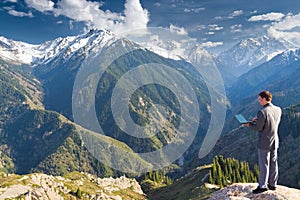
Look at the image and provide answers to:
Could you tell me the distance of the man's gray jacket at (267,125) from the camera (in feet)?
66.6

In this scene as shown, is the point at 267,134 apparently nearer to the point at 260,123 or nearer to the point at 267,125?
the point at 267,125

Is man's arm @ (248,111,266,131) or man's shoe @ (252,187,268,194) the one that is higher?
man's arm @ (248,111,266,131)

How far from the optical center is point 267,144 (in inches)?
814

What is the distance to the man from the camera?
2036 centimetres

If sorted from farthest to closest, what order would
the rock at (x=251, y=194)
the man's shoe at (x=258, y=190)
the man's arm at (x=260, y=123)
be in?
the man's shoe at (x=258, y=190) < the rock at (x=251, y=194) < the man's arm at (x=260, y=123)

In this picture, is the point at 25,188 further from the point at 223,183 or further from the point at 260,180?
the point at 260,180

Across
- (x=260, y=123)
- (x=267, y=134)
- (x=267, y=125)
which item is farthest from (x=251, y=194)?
(x=260, y=123)

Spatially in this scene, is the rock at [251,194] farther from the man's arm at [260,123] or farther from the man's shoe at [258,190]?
the man's arm at [260,123]

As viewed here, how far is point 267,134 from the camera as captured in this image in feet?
67.3

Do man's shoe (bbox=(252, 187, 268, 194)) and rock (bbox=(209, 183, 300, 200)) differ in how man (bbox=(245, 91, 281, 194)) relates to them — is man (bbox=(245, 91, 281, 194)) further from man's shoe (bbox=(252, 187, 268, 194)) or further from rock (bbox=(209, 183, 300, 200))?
rock (bbox=(209, 183, 300, 200))

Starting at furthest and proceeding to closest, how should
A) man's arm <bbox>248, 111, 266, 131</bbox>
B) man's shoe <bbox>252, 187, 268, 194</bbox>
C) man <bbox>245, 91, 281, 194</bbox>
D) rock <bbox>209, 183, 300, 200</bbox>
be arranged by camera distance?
man's shoe <bbox>252, 187, 268, 194</bbox> → rock <bbox>209, 183, 300, 200</bbox> → man <bbox>245, 91, 281, 194</bbox> → man's arm <bbox>248, 111, 266, 131</bbox>

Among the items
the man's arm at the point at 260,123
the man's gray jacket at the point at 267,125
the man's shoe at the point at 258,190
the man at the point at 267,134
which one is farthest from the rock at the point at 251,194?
the man's arm at the point at 260,123

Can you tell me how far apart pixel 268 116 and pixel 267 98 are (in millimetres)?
1270

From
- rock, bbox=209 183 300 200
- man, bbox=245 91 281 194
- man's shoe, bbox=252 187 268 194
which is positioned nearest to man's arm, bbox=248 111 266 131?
man, bbox=245 91 281 194
